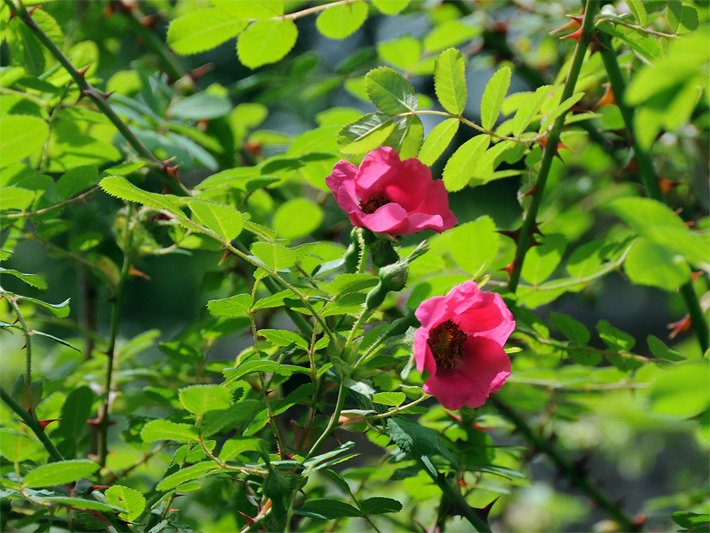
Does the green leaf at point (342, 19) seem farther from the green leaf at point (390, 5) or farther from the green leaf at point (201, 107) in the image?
the green leaf at point (201, 107)

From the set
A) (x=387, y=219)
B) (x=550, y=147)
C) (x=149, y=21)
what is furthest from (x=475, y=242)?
(x=149, y=21)

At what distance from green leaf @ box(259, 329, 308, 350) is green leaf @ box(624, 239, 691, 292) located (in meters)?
0.33

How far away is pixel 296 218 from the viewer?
1.43 meters

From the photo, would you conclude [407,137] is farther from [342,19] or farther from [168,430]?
[168,430]

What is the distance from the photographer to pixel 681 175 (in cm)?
199

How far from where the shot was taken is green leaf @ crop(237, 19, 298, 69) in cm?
108

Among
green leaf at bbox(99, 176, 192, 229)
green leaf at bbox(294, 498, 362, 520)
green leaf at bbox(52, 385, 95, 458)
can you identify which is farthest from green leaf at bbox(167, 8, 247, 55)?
green leaf at bbox(294, 498, 362, 520)

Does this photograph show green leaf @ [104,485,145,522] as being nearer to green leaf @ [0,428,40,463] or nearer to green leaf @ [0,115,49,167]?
green leaf @ [0,428,40,463]

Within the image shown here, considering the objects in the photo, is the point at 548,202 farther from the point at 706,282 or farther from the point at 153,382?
the point at 153,382

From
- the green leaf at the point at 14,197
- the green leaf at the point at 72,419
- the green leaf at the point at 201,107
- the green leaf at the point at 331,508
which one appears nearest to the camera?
the green leaf at the point at 331,508

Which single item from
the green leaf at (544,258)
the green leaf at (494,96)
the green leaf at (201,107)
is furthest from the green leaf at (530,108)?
the green leaf at (201,107)

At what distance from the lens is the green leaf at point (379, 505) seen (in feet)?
2.89

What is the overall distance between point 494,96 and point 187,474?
493mm

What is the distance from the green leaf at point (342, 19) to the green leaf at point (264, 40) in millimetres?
40
